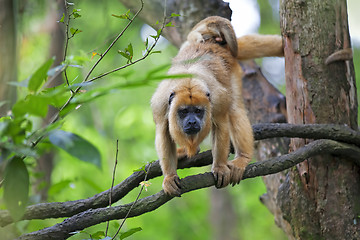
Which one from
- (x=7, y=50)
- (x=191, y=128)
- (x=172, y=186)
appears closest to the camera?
(x=7, y=50)

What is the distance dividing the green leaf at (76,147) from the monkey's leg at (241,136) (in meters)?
2.25

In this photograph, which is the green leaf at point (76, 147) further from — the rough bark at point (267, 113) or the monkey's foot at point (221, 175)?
the rough bark at point (267, 113)

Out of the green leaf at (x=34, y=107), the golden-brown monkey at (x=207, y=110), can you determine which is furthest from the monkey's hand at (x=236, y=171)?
the green leaf at (x=34, y=107)

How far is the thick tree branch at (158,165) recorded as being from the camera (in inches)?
106

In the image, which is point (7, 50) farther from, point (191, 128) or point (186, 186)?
point (191, 128)

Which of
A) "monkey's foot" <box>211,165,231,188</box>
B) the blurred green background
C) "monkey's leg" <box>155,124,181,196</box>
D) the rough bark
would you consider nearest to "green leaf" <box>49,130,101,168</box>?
"monkey's leg" <box>155,124,181,196</box>

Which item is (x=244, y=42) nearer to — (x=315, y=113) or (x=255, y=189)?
(x=315, y=113)

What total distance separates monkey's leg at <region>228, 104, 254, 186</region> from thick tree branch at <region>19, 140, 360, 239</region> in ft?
1.67

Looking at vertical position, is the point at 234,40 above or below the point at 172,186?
above

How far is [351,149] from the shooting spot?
3.32 meters

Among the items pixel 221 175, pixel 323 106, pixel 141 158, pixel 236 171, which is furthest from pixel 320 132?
pixel 141 158

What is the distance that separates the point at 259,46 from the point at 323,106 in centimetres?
111

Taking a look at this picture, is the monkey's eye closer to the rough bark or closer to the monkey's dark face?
the monkey's dark face

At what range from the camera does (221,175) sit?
3.29 meters
